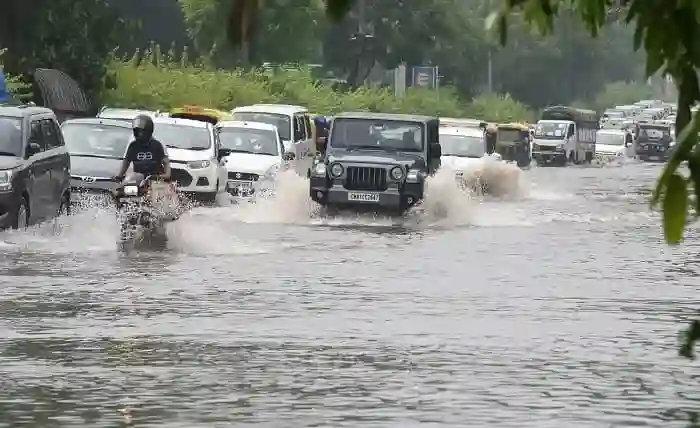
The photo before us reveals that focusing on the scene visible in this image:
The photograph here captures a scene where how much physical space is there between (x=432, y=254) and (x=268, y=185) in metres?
11.6

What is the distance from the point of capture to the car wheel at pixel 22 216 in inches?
865

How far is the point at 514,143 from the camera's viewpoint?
6706cm

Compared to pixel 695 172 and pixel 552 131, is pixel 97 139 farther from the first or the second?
pixel 552 131

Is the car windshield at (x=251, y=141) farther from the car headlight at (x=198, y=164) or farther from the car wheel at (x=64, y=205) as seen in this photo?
the car wheel at (x=64, y=205)

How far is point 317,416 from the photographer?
972cm

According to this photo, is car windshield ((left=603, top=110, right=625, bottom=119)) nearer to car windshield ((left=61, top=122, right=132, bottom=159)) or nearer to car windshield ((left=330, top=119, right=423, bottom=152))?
car windshield ((left=330, top=119, right=423, bottom=152))

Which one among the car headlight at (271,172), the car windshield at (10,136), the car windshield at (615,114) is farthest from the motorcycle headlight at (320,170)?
the car windshield at (615,114)

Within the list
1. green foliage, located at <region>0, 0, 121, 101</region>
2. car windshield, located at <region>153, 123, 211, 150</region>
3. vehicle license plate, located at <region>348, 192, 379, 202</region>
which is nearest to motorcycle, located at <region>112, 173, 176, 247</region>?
vehicle license plate, located at <region>348, 192, 379, 202</region>

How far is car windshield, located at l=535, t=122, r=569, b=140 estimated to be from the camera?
75812 mm

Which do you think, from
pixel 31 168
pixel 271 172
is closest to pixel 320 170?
pixel 271 172

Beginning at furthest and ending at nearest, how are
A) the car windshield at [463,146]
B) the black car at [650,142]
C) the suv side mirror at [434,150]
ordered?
the black car at [650,142], the car windshield at [463,146], the suv side mirror at [434,150]

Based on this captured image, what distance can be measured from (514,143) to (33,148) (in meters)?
45.3

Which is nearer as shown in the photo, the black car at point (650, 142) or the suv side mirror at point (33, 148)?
the suv side mirror at point (33, 148)

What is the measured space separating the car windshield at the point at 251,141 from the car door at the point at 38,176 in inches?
451
